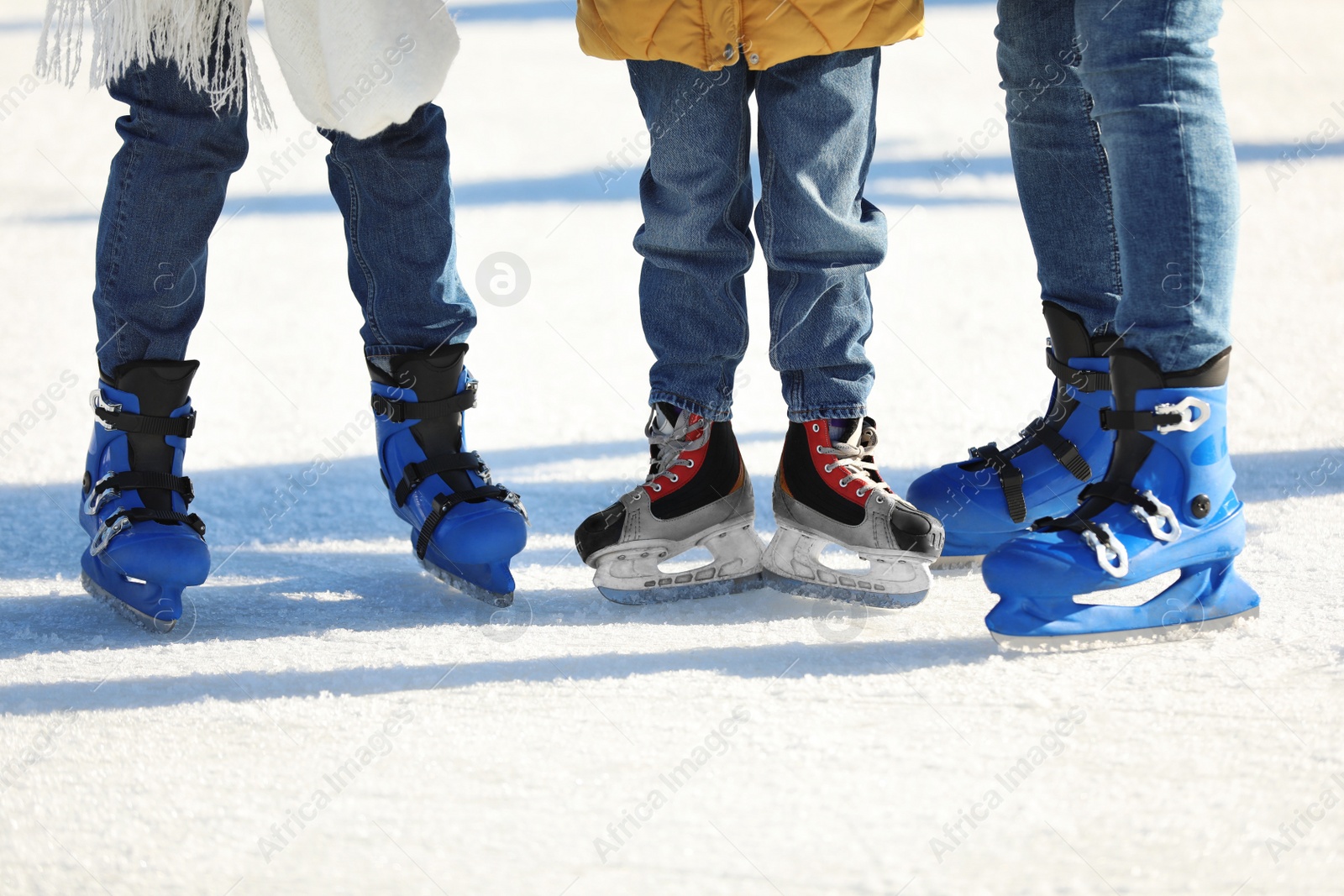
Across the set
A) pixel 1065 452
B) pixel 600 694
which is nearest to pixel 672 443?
pixel 600 694

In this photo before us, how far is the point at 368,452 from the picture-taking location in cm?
220

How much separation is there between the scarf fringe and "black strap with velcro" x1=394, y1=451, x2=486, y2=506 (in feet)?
1.59

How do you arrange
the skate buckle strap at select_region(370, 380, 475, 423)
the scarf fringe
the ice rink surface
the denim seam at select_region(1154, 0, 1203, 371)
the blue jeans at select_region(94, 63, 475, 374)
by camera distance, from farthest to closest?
the skate buckle strap at select_region(370, 380, 475, 423), the blue jeans at select_region(94, 63, 475, 374), the scarf fringe, the denim seam at select_region(1154, 0, 1203, 371), the ice rink surface

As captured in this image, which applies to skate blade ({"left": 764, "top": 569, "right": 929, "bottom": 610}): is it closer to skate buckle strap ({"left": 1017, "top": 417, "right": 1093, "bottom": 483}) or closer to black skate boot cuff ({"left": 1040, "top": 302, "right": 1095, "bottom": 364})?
skate buckle strap ({"left": 1017, "top": 417, "right": 1093, "bottom": 483})

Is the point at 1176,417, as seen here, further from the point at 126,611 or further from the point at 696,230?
the point at 126,611

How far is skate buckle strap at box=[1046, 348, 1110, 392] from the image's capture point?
1.59 metres

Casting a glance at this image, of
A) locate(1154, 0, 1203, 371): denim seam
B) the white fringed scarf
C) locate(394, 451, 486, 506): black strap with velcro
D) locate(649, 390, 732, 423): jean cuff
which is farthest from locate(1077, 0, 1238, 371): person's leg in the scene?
locate(394, 451, 486, 506): black strap with velcro

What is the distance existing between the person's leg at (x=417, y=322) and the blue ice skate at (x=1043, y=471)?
0.56 m

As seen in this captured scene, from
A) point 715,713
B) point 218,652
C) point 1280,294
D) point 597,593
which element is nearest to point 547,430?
point 597,593

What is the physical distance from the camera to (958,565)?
5.40ft

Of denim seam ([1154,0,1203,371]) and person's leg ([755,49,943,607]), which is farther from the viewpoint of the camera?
person's leg ([755,49,943,607])

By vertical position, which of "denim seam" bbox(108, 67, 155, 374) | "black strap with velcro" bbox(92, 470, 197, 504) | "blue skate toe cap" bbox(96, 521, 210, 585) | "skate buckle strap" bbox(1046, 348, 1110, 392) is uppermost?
"denim seam" bbox(108, 67, 155, 374)

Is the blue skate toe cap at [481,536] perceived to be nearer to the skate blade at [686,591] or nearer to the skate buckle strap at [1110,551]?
the skate blade at [686,591]

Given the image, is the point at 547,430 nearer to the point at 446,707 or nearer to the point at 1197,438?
the point at 446,707
